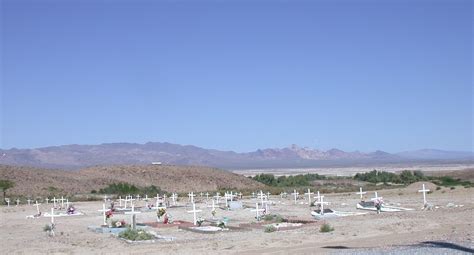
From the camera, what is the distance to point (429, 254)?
54.1ft

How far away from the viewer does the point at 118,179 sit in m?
86.1

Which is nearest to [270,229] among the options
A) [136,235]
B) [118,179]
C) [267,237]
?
[267,237]

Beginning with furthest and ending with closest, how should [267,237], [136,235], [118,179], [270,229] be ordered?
1. [118,179]
2. [270,229]
3. [136,235]
4. [267,237]

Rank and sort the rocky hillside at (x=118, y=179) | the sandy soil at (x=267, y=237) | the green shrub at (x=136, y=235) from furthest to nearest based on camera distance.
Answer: the rocky hillside at (x=118, y=179), the green shrub at (x=136, y=235), the sandy soil at (x=267, y=237)

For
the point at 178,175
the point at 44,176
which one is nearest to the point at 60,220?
the point at 44,176

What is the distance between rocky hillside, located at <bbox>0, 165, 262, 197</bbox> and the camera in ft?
251

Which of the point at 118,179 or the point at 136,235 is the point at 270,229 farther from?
the point at 118,179

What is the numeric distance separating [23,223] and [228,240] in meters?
15.7

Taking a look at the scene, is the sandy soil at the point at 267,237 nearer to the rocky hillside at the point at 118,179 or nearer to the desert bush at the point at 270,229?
the desert bush at the point at 270,229

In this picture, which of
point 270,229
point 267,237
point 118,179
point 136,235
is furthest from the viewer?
point 118,179

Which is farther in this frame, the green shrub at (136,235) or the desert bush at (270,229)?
the desert bush at (270,229)

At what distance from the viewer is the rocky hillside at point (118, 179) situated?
7650cm

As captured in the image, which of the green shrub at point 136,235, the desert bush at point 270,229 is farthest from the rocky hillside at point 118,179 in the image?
the desert bush at point 270,229

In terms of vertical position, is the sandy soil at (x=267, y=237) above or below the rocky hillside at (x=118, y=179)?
below
